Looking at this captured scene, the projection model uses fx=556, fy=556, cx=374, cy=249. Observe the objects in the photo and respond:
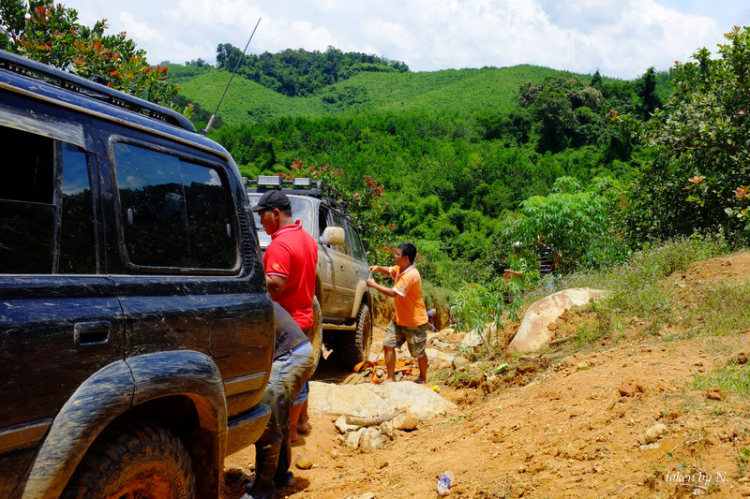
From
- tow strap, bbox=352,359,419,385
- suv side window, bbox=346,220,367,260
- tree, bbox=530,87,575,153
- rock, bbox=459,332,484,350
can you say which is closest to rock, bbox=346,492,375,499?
tow strap, bbox=352,359,419,385

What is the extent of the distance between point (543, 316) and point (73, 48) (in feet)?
21.9

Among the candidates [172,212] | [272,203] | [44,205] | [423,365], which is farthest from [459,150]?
[44,205]

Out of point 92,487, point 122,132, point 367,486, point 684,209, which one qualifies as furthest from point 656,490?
point 684,209

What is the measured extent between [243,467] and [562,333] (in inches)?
173

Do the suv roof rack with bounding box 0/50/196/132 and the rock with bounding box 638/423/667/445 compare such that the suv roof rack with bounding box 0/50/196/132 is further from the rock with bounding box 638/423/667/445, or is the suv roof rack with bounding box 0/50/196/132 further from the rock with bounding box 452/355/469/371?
the rock with bounding box 452/355/469/371

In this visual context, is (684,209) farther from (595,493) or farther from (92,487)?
(92,487)

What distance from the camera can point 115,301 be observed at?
205 centimetres

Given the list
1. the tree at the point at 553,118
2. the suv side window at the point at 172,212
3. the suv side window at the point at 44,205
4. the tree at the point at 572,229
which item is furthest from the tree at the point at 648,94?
the suv side window at the point at 44,205

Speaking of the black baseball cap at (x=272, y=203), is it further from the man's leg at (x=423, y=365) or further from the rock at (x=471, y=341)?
the rock at (x=471, y=341)

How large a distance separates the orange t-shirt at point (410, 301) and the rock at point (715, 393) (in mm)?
3526

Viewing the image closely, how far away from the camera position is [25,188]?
184 cm

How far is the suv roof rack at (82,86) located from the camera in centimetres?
200

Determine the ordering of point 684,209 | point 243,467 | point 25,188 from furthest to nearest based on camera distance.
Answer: point 684,209 < point 243,467 < point 25,188

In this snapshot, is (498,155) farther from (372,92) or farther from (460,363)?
(372,92)
